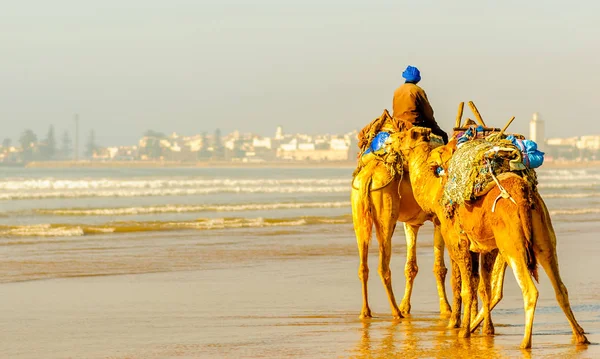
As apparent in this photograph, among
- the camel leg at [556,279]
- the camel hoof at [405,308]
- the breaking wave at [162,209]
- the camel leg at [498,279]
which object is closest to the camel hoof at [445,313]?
the camel hoof at [405,308]

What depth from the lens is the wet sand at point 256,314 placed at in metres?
9.23

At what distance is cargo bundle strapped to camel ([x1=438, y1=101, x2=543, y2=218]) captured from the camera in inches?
358

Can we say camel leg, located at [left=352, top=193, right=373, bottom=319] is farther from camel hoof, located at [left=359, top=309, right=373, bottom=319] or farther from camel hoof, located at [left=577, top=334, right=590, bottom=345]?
camel hoof, located at [left=577, top=334, right=590, bottom=345]

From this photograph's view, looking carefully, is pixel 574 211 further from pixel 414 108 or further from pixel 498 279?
pixel 498 279

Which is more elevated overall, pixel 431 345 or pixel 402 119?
pixel 402 119

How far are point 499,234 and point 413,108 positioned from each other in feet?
11.7

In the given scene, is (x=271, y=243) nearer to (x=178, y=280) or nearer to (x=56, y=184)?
(x=178, y=280)

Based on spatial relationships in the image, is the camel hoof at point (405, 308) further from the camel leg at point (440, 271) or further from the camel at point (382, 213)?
the camel leg at point (440, 271)

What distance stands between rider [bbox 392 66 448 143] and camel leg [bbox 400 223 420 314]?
113 centimetres

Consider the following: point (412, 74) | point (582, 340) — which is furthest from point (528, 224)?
point (412, 74)

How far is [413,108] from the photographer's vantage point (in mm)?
12133

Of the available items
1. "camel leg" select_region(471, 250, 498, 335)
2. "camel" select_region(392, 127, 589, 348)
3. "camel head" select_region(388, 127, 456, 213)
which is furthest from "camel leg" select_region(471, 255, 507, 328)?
"camel head" select_region(388, 127, 456, 213)

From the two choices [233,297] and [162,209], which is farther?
[162,209]

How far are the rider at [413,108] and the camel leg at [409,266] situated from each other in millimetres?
1128
